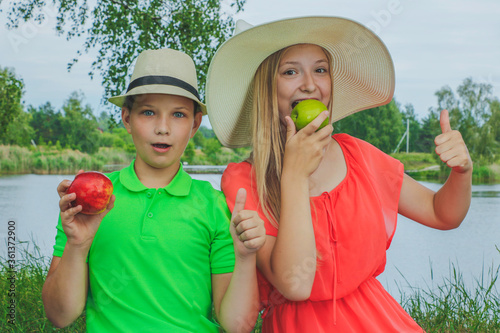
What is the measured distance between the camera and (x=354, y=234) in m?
1.83

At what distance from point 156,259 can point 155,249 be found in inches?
1.5

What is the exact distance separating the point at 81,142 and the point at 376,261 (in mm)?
11977

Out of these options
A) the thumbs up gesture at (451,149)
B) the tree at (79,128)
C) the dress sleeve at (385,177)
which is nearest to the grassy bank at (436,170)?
the tree at (79,128)

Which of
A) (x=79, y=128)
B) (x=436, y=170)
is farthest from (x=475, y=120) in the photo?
(x=79, y=128)

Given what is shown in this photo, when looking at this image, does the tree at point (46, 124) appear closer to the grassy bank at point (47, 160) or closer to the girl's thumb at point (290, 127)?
the grassy bank at point (47, 160)

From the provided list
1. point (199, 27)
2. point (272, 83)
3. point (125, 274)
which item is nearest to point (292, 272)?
point (125, 274)

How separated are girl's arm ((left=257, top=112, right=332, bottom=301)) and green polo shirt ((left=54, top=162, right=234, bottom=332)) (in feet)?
0.65

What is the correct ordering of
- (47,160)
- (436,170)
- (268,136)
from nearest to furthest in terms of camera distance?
1. (268,136)
2. (47,160)
3. (436,170)

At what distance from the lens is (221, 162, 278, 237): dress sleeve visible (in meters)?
1.84

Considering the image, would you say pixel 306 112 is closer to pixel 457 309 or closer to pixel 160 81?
pixel 160 81

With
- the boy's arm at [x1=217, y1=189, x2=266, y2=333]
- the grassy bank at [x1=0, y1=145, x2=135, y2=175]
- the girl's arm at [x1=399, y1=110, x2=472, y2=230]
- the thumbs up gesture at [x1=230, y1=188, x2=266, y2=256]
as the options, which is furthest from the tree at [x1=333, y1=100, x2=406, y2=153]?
the thumbs up gesture at [x1=230, y1=188, x2=266, y2=256]

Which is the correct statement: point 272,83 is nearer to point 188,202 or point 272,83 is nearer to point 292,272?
point 188,202

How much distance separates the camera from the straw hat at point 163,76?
1856 millimetres

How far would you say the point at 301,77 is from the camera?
76.2 inches
